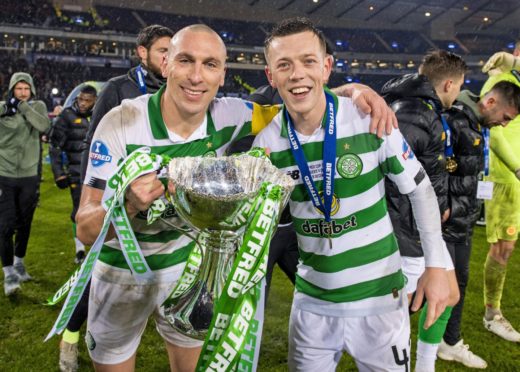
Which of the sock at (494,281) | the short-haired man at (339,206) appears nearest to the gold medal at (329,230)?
the short-haired man at (339,206)

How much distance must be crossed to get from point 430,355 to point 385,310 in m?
1.26

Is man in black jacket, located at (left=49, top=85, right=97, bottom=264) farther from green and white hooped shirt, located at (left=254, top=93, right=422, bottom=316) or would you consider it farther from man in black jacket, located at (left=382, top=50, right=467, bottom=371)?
green and white hooped shirt, located at (left=254, top=93, right=422, bottom=316)

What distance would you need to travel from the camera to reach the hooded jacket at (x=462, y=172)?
2.89 metres

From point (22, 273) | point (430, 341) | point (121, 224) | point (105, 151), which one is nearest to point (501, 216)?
point (430, 341)

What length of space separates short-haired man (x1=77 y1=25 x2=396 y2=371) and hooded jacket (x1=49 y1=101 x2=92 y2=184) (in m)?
3.58

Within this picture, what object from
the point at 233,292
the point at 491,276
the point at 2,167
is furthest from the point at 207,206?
the point at 2,167

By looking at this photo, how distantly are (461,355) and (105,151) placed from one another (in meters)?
2.81

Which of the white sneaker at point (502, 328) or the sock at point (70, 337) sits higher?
the sock at point (70, 337)

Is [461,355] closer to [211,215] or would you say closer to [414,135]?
[414,135]

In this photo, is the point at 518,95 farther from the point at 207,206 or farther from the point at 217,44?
the point at 207,206

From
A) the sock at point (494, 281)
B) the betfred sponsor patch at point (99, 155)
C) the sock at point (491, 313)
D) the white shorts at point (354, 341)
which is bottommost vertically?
the sock at point (491, 313)

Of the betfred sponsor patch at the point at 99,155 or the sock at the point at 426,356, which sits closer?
the betfred sponsor patch at the point at 99,155

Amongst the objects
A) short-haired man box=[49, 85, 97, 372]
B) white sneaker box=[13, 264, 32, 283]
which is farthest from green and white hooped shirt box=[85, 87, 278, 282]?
short-haired man box=[49, 85, 97, 372]

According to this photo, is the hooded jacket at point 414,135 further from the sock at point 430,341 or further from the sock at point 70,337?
the sock at point 70,337
